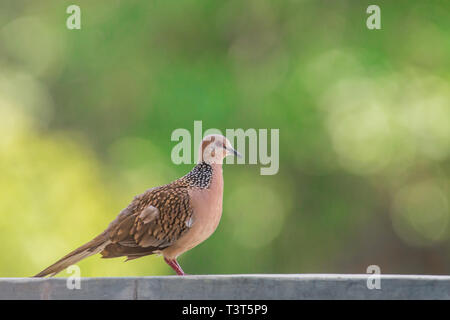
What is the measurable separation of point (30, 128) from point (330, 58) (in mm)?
3959

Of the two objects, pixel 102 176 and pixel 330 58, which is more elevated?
A: pixel 330 58

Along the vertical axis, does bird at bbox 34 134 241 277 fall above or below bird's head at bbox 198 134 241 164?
below

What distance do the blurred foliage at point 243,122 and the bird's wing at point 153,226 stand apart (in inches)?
187

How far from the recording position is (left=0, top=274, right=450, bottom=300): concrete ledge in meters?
3.95

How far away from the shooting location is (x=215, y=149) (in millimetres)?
4961

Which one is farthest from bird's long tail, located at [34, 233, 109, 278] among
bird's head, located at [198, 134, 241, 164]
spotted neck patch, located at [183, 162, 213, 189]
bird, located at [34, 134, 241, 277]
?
bird's head, located at [198, 134, 241, 164]

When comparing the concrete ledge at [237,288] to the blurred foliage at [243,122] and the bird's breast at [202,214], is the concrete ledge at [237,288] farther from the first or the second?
the blurred foliage at [243,122]

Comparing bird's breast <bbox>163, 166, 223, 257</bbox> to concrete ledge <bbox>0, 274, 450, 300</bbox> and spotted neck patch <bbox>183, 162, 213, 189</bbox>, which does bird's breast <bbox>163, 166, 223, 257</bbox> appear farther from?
concrete ledge <bbox>0, 274, 450, 300</bbox>

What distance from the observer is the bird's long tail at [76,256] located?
445 centimetres

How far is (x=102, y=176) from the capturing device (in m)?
10.3

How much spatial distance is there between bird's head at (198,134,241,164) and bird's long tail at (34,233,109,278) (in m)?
0.78

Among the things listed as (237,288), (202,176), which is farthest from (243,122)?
(237,288)
